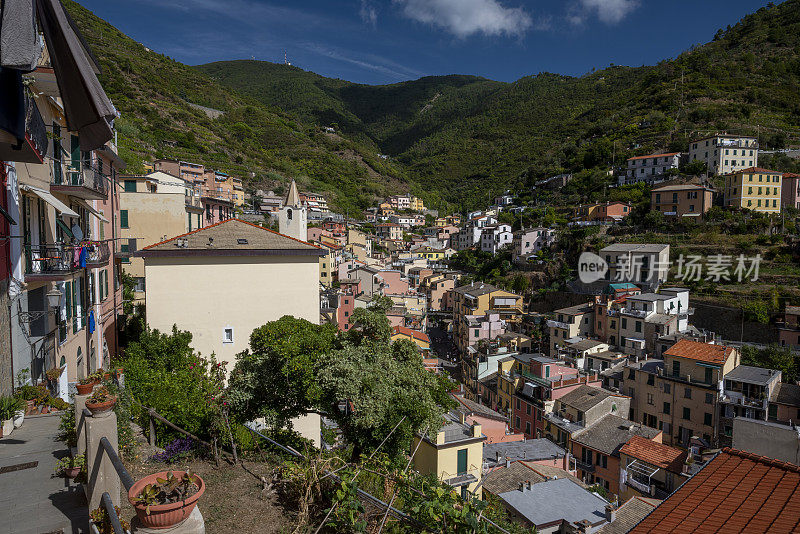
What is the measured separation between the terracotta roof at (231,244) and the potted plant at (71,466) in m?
9.56

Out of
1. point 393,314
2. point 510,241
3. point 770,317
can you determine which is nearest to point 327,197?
point 510,241

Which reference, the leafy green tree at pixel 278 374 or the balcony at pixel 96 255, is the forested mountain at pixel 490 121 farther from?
the leafy green tree at pixel 278 374

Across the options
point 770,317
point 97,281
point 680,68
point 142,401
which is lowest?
point 770,317

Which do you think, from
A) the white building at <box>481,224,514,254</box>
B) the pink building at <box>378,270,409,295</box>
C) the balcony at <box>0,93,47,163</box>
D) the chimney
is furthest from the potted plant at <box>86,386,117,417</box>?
the white building at <box>481,224,514,254</box>

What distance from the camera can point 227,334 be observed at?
14367 mm

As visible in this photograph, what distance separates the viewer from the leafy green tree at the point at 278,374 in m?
8.38

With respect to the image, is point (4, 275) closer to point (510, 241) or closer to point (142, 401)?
point (142, 401)

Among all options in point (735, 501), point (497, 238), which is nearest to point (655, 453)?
point (735, 501)

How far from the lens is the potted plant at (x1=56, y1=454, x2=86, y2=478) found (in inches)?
186

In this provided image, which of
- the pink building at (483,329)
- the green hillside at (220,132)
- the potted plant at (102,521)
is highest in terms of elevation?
the green hillside at (220,132)

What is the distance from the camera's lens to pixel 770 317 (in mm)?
35125

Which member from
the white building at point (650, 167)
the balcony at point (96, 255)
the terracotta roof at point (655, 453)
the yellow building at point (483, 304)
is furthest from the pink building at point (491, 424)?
the white building at point (650, 167)

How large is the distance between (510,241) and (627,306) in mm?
31690

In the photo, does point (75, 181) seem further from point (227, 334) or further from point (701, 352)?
point (701, 352)
